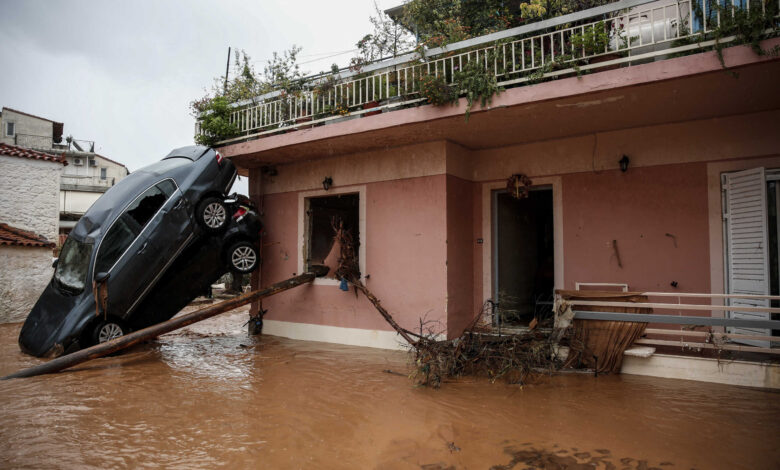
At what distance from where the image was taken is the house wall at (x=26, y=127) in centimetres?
2784

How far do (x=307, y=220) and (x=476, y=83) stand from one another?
15.8 ft

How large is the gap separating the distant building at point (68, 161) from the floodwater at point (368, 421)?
Result: 60.6 ft

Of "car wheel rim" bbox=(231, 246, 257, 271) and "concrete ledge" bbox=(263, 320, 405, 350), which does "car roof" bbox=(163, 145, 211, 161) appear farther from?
"concrete ledge" bbox=(263, 320, 405, 350)

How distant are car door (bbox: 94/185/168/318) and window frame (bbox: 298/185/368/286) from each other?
2748 millimetres

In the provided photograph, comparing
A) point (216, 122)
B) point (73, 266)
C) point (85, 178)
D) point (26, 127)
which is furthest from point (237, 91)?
point (85, 178)

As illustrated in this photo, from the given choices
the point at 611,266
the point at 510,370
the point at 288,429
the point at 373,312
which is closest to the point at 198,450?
the point at 288,429

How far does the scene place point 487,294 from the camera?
809cm

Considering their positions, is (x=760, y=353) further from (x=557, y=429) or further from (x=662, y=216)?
(x=557, y=429)

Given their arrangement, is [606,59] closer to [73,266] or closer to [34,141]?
[73,266]

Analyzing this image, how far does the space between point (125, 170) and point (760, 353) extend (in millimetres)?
45289

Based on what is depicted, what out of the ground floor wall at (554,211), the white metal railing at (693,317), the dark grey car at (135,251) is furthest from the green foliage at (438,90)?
the dark grey car at (135,251)

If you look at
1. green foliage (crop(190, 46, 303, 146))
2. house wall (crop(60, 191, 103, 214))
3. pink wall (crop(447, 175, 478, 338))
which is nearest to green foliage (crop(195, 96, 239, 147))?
green foliage (crop(190, 46, 303, 146))

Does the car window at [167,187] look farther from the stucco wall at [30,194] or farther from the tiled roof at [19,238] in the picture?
the stucco wall at [30,194]

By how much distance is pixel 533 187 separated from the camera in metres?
7.86
